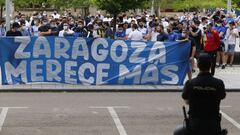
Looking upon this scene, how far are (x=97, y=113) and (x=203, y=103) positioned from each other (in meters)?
6.05

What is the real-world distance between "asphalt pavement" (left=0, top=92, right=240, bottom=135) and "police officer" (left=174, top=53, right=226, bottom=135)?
377cm

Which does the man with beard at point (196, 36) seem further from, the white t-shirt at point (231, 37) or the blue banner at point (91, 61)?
the blue banner at point (91, 61)

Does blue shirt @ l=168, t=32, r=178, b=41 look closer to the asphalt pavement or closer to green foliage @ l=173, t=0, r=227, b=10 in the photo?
the asphalt pavement

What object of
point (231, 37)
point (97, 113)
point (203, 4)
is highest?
point (231, 37)

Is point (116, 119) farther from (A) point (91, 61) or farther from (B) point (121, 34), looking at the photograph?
(B) point (121, 34)

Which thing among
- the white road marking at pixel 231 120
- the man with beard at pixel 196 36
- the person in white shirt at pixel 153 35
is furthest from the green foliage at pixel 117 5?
the white road marking at pixel 231 120

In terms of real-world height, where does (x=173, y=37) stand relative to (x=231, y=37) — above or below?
above

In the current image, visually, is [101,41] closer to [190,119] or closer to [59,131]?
[59,131]

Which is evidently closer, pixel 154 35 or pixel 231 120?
pixel 231 120

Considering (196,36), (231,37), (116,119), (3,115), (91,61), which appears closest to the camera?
(116,119)

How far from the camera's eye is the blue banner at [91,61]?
16.7 meters

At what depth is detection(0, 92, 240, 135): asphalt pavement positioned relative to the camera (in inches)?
422

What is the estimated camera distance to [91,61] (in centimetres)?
1691

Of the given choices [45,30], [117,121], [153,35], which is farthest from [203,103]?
[45,30]
